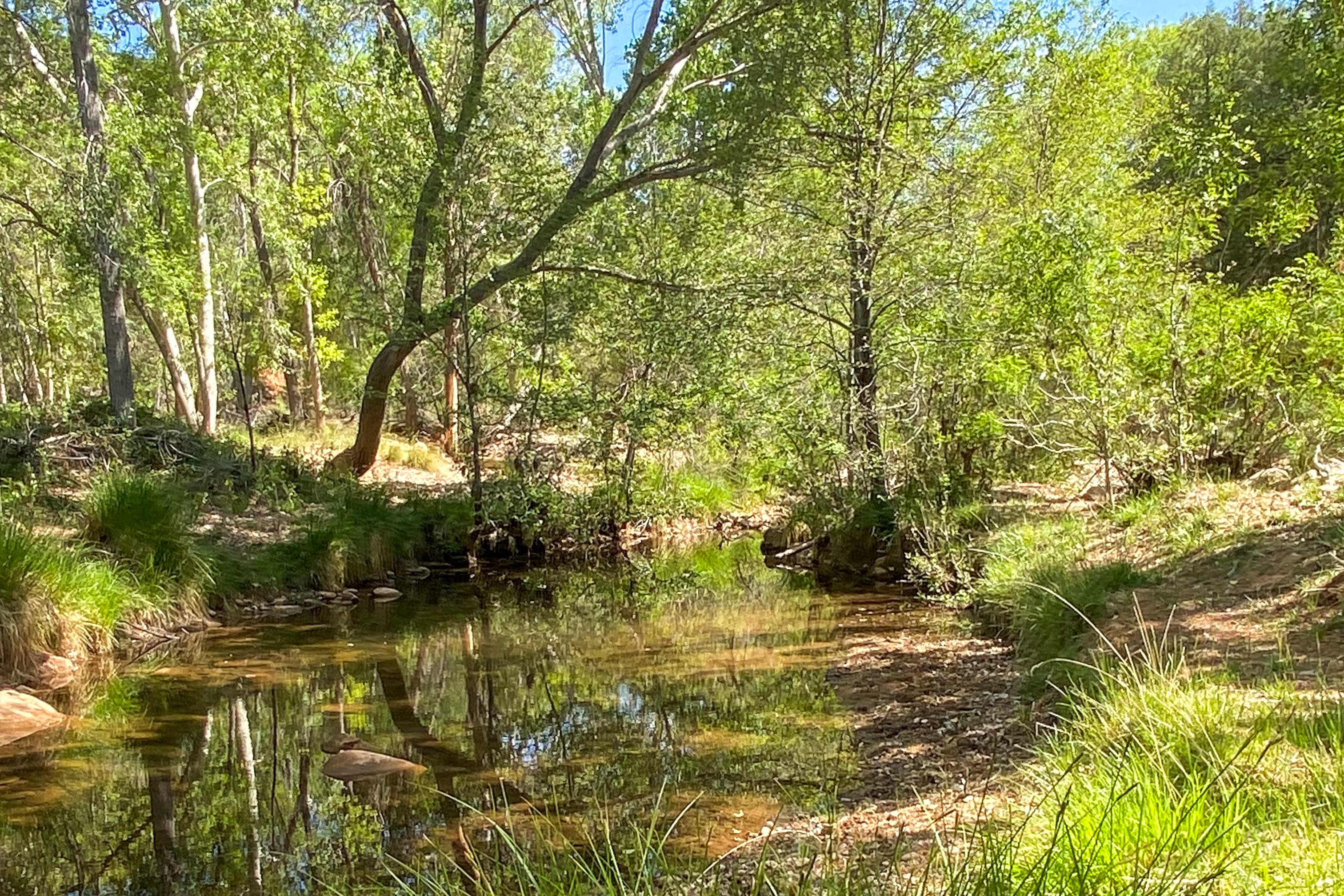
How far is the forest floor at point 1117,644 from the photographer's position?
4141 millimetres

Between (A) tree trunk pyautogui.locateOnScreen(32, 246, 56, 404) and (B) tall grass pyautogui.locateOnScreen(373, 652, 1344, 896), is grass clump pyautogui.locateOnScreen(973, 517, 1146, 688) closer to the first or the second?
(B) tall grass pyautogui.locateOnScreen(373, 652, 1344, 896)

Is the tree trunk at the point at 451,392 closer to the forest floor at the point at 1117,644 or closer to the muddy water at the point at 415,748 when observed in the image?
the muddy water at the point at 415,748

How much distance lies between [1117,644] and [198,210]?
16.4 m

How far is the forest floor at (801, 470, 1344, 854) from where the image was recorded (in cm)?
414

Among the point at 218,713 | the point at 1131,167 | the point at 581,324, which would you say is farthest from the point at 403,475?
the point at 1131,167

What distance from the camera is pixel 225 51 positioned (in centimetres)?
1479

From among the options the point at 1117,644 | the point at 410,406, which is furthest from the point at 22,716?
the point at 410,406

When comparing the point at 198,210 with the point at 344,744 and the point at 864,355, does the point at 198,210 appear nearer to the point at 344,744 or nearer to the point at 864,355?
the point at 864,355

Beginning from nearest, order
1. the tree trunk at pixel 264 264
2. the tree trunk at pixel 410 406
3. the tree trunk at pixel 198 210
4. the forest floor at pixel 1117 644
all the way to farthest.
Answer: the forest floor at pixel 1117 644
the tree trunk at pixel 198 210
the tree trunk at pixel 264 264
the tree trunk at pixel 410 406

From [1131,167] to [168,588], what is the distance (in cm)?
1565

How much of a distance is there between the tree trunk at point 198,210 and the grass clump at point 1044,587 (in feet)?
39.2

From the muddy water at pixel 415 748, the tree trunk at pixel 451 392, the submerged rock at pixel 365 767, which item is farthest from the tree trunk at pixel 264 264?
the submerged rock at pixel 365 767

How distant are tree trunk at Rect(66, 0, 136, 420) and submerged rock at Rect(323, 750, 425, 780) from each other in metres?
8.55

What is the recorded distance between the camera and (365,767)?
5.30 m
